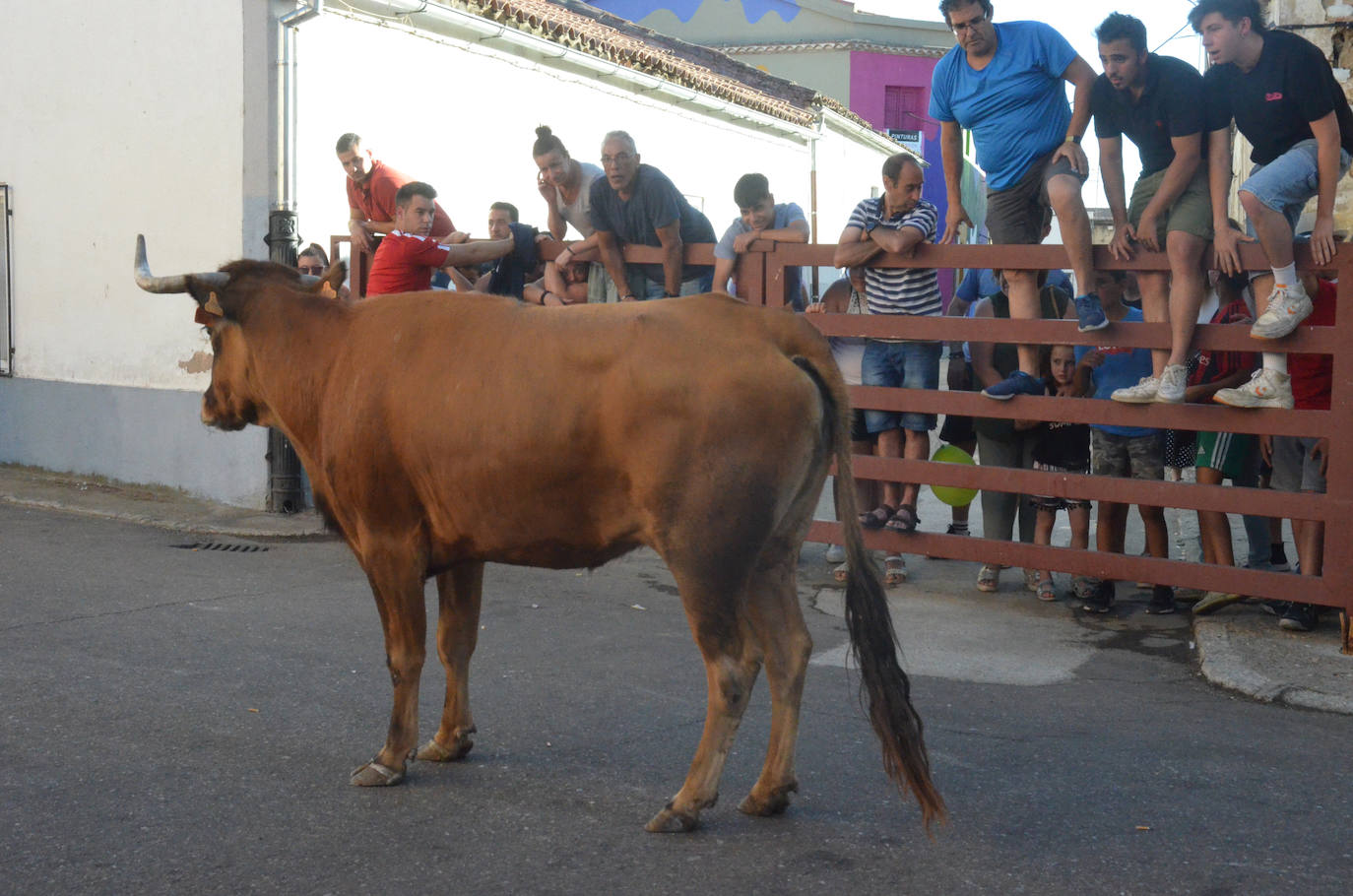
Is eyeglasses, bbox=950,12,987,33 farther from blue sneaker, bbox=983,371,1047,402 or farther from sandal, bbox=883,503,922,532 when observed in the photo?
sandal, bbox=883,503,922,532

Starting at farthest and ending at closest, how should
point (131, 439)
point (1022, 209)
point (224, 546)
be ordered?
point (131, 439) → point (224, 546) → point (1022, 209)

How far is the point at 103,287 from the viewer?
37.3ft

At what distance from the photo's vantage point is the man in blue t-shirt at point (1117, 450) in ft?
23.0

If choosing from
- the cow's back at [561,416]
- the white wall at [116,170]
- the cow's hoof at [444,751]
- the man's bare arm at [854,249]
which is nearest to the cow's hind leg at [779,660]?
the cow's back at [561,416]

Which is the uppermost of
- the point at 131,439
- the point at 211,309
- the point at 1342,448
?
the point at 211,309

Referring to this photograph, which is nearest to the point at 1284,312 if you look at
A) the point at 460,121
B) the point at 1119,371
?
the point at 1119,371

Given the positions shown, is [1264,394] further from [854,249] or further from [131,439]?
[131,439]

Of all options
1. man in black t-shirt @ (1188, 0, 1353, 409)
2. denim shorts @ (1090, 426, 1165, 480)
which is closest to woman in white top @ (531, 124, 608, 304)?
denim shorts @ (1090, 426, 1165, 480)

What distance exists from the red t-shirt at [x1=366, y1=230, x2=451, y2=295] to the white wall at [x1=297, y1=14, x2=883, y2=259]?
321cm

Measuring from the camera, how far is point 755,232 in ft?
25.7

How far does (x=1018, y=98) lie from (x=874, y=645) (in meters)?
4.15

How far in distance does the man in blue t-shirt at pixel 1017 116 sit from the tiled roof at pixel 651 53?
18.7 feet

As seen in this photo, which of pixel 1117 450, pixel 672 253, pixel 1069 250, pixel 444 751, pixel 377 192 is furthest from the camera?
pixel 377 192

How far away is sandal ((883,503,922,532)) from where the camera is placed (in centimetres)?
746
